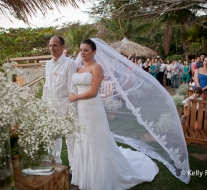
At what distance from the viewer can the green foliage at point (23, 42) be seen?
12912mm

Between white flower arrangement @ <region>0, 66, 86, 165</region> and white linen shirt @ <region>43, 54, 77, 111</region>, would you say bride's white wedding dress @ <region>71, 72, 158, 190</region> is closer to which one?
white linen shirt @ <region>43, 54, 77, 111</region>

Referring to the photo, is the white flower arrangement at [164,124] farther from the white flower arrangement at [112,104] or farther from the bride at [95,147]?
the white flower arrangement at [112,104]

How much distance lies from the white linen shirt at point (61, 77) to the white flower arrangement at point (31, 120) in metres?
1.72

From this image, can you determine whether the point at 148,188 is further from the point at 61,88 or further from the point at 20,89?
the point at 20,89

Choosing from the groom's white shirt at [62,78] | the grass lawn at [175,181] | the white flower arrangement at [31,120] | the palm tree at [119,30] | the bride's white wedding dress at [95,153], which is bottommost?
the grass lawn at [175,181]

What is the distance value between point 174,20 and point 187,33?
1247 cm

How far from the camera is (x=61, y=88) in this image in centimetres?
345

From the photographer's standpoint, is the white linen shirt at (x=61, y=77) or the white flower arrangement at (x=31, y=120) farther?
the white linen shirt at (x=61, y=77)

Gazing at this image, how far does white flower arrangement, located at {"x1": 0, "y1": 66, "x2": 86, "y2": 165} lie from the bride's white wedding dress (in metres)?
1.50

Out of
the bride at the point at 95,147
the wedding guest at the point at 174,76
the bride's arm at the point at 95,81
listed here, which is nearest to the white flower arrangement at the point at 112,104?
the bride at the point at 95,147

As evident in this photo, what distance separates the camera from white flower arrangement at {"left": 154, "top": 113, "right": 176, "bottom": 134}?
354 cm

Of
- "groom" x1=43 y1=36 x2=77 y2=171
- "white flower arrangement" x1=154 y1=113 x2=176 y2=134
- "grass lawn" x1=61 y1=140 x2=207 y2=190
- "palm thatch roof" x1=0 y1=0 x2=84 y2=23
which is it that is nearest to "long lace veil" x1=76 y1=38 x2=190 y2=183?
"white flower arrangement" x1=154 y1=113 x2=176 y2=134

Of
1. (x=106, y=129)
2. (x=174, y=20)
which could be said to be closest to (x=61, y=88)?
(x=106, y=129)

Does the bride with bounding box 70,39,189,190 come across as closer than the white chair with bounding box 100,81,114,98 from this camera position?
Yes
